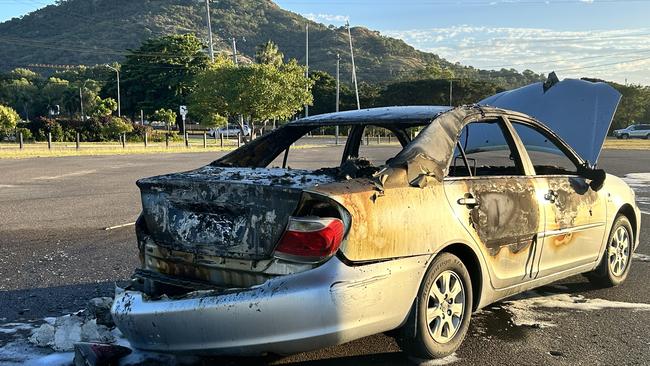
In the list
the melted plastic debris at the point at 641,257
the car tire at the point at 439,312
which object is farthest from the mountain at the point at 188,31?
the car tire at the point at 439,312

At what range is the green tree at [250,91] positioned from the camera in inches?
1716

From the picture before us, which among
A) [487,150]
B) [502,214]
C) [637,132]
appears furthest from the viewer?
[637,132]

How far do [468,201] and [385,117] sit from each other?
108cm

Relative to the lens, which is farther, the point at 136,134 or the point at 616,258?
the point at 136,134

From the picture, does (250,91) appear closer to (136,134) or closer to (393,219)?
(136,134)

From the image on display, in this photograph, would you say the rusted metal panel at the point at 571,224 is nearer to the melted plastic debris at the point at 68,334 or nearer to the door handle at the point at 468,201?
the door handle at the point at 468,201

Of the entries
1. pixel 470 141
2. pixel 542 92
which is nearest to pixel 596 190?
pixel 470 141

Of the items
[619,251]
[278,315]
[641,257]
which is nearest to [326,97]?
[641,257]

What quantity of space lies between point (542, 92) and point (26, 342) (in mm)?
6359

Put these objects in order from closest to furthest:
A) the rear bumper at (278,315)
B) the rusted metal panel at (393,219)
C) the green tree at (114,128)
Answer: the rear bumper at (278,315) < the rusted metal panel at (393,219) < the green tree at (114,128)

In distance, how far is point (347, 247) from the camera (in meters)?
3.21

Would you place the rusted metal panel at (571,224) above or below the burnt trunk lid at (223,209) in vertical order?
below

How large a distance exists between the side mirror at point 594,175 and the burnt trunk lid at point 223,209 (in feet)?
8.71

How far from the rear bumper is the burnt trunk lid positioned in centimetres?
33
